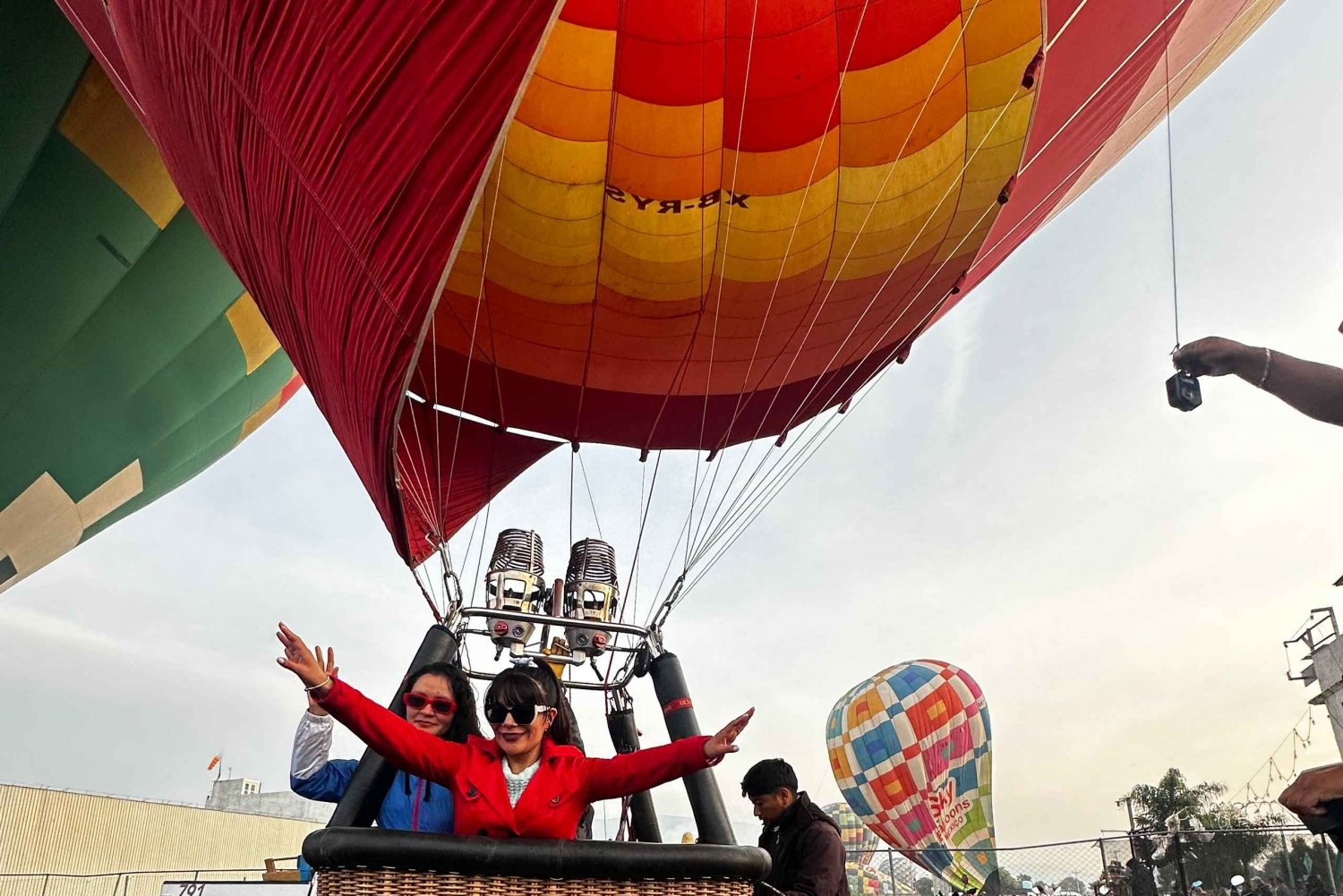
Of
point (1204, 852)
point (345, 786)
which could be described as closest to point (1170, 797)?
point (1204, 852)

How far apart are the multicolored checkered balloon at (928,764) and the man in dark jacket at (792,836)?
930 cm

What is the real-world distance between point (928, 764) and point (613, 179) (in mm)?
9397

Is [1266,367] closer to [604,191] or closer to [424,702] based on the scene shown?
[424,702]

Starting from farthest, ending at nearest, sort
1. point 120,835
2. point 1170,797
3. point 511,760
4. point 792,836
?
point 1170,797, point 120,835, point 792,836, point 511,760

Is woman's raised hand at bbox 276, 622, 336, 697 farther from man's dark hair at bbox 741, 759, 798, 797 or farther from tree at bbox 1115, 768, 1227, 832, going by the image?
tree at bbox 1115, 768, 1227, 832

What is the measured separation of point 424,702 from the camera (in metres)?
2.05

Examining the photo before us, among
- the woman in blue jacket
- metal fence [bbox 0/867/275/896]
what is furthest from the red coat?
metal fence [bbox 0/867/275/896]

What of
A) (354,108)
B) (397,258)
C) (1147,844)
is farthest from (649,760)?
(1147,844)

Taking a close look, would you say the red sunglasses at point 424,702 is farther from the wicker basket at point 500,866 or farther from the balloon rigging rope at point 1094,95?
the balloon rigging rope at point 1094,95

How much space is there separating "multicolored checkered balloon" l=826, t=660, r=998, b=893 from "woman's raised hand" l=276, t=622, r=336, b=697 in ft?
35.1

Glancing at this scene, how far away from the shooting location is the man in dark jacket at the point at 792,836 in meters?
2.35

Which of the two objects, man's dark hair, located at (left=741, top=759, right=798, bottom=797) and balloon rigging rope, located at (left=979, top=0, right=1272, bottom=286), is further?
balloon rigging rope, located at (left=979, top=0, right=1272, bottom=286)

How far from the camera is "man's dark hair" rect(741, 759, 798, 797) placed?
8.79 feet

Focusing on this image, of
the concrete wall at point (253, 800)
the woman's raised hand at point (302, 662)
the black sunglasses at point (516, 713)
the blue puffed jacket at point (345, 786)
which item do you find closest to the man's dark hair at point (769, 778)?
the blue puffed jacket at point (345, 786)
